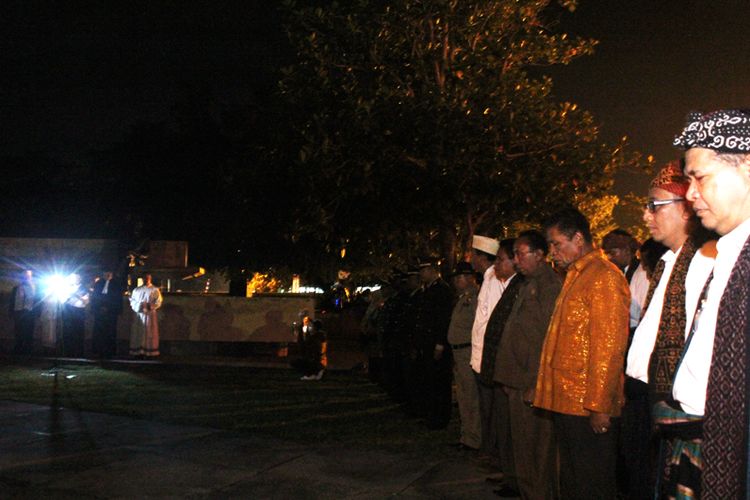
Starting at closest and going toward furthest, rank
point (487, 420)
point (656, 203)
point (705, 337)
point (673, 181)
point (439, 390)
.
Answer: point (705, 337)
point (673, 181)
point (656, 203)
point (487, 420)
point (439, 390)

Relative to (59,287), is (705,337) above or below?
below

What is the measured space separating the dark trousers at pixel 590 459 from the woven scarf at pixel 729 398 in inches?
95.1

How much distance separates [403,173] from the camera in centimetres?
1294

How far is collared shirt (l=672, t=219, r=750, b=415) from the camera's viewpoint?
2738 millimetres

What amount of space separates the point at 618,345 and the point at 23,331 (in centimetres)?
1860

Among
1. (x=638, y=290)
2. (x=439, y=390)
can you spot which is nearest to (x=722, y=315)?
(x=638, y=290)

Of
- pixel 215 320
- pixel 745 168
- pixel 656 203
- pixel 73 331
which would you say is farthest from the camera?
pixel 215 320

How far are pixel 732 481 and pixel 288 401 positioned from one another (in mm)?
10145

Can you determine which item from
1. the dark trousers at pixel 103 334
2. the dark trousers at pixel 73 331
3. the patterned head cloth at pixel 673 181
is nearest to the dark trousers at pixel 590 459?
the patterned head cloth at pixel 673 181

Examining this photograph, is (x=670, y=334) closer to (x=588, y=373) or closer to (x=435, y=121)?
(x=588, y=373)

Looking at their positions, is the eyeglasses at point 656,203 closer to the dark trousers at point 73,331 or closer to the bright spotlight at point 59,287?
the dark trousers at point 73,331

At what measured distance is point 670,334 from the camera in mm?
3502

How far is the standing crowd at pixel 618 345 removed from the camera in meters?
2.66

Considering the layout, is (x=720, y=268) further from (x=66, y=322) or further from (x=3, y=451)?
(x=66, y=322)
